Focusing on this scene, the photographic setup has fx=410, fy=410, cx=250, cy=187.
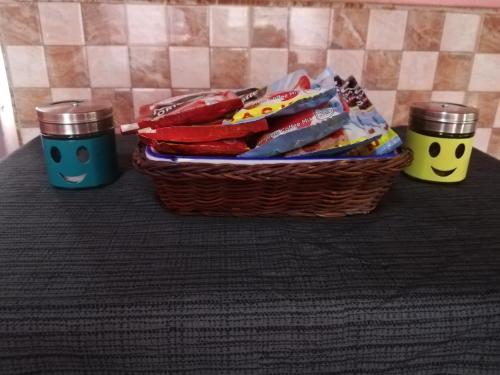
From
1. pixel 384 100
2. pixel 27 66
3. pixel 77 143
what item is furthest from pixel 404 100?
pixel 27 66

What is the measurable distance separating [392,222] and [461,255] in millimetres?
103

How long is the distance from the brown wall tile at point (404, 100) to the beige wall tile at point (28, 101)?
0.83m

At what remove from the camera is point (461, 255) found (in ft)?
1.60

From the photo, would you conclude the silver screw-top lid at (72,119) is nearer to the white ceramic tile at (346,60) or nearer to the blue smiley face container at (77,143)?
the blue smiley face container at (77,143)

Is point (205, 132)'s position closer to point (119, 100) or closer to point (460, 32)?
point (119, 100)

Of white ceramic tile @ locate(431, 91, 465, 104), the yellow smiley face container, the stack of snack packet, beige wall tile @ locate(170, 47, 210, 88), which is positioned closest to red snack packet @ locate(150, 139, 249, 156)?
the stack of snack packet

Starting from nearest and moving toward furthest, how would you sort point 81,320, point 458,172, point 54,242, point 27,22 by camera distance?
point 81,320, point 54,242, point 458,172, point 27,22

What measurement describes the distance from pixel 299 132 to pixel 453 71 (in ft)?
2.16

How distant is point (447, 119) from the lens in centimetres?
68

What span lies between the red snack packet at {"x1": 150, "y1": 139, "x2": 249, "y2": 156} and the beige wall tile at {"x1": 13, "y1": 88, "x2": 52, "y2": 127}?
55cm

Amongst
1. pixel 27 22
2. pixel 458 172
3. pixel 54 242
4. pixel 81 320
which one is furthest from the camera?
pixel 27 22

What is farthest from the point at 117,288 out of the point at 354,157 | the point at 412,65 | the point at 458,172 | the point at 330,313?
the point at 412,65

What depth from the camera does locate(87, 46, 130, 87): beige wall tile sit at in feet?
3.01

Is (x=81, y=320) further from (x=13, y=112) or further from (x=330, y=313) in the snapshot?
(x=13, y=112)
